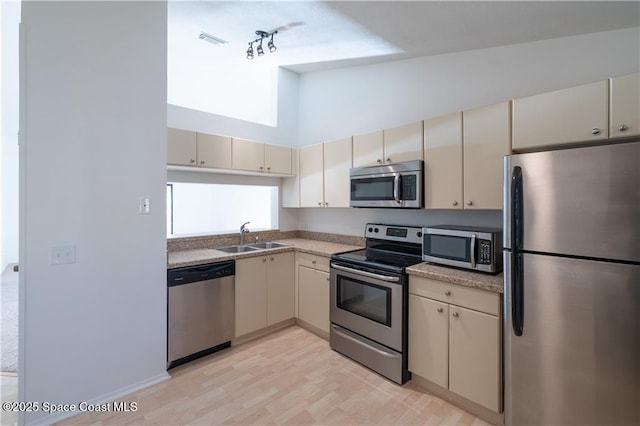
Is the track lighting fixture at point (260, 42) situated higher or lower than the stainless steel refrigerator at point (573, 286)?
higher

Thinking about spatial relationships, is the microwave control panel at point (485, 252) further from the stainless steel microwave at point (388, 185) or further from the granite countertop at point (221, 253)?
the granite countertop at point (221, 253)

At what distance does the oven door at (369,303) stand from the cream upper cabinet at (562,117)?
1.30 m

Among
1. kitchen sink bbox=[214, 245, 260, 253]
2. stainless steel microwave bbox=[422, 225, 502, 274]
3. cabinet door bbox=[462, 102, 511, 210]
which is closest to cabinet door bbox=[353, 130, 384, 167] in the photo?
cabinet door bbox=[462, 102, 511, 210]

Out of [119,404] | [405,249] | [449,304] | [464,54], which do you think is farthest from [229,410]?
[464,54]

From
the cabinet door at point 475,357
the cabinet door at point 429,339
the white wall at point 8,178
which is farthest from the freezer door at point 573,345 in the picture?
the white wall at point 8,178

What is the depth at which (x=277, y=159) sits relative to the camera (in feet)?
11.6

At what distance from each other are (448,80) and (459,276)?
1.84 metres

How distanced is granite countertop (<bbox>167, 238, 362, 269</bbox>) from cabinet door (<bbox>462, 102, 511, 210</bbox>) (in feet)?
4.56

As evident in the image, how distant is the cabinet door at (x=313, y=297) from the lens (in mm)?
3025

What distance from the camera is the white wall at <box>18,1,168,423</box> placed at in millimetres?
1830

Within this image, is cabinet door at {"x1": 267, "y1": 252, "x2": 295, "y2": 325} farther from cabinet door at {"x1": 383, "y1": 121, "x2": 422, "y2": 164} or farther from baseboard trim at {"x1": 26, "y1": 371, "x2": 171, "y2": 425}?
cabinet door at {"x1": 383, "y1": 121, "x2": 422, "y2": 164}

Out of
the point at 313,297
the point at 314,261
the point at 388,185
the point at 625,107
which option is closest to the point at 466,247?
the point at 388,185

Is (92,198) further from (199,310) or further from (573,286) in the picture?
(573,286)

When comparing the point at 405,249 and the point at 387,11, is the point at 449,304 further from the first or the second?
the point at 387,11
